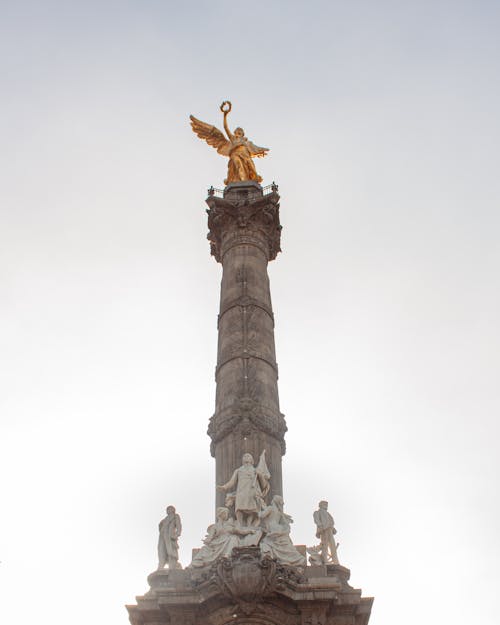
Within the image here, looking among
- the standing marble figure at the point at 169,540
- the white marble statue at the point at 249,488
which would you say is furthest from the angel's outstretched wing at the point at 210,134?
the standing marble figure at the point at 169,540

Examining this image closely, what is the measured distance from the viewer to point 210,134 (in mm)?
27188

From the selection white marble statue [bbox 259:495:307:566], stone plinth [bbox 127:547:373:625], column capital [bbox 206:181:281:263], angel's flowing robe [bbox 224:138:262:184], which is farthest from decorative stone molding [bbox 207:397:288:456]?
angel's flowing robe [bbox 224:138:262:184]

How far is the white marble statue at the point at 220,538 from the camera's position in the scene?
1546 cm

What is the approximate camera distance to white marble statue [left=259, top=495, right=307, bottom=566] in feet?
50.4

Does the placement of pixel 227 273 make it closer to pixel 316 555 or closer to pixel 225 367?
pixel 225 367

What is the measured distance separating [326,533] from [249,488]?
179 cm

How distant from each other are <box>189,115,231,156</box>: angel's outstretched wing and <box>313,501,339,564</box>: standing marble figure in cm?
1372

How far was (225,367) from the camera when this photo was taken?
20219 millimetres

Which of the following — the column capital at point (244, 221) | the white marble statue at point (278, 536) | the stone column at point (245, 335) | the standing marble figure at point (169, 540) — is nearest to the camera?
the white marble statue at point (278, 536)

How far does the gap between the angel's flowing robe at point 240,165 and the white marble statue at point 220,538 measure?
38.8 feet

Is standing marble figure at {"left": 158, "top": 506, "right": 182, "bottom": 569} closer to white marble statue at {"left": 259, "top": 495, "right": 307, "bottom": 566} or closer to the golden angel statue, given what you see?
white marble statue at {"left": 259, "top": 495, "right": 307, "bottom": 566}

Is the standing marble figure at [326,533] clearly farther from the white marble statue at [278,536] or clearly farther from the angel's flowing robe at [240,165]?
the angel's flowing robe at [240,165]

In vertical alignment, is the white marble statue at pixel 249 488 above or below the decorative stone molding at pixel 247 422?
below

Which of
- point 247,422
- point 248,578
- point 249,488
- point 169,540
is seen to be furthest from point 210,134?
point 248,578
